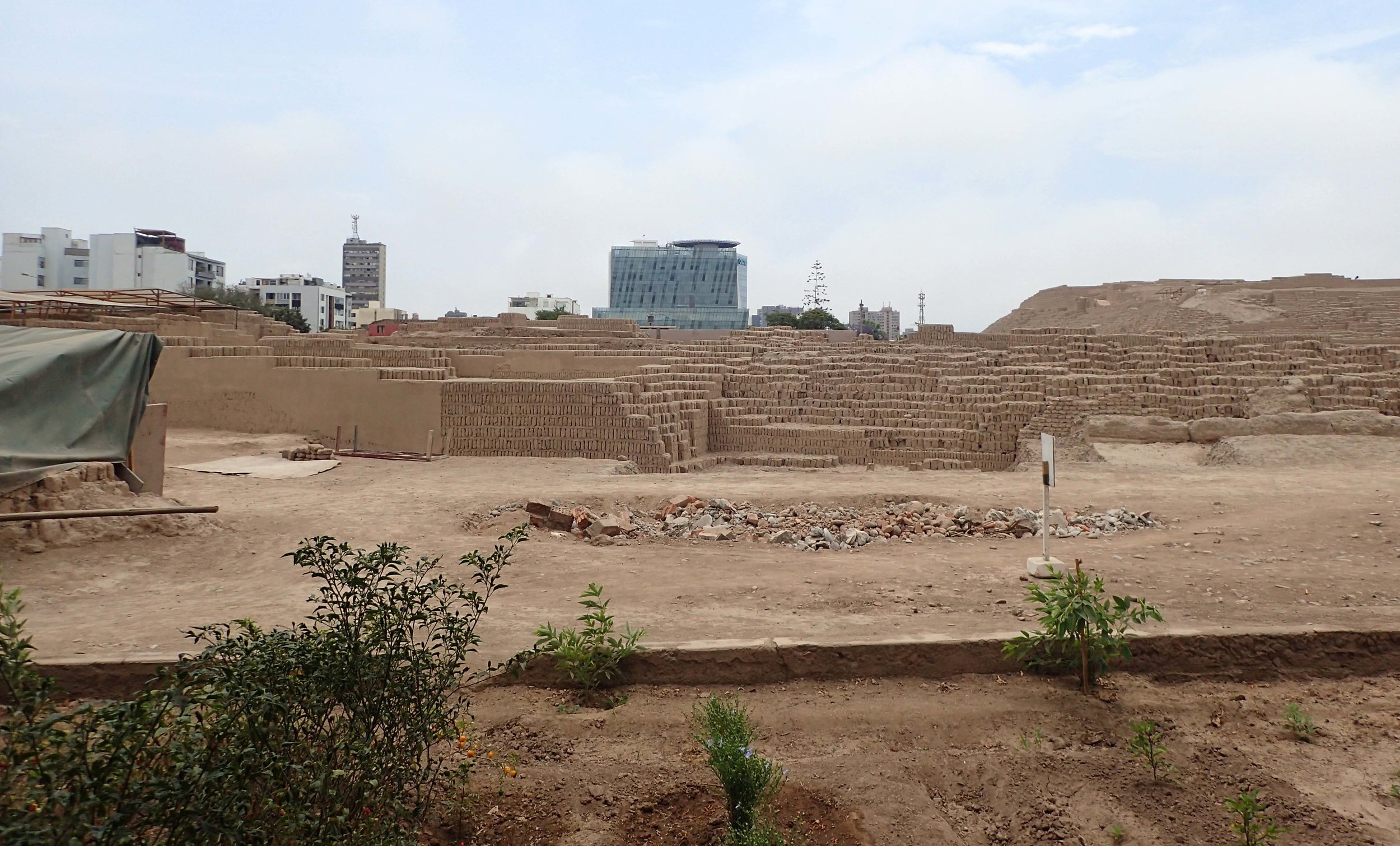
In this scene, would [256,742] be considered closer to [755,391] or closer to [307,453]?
[307,453]

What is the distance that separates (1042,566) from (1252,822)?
113 inches

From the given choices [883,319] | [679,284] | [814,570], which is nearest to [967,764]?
[814,570]

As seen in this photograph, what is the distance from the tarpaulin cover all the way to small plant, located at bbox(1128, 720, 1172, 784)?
8078mm

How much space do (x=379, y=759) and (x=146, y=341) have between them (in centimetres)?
739

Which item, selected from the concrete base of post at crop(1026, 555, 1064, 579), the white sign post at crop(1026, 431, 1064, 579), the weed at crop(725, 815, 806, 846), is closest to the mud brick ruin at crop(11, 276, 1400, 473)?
the white sign post at crop(1026, 431, 1064, 579)

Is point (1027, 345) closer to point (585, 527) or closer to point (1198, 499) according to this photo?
point (1198, 499)

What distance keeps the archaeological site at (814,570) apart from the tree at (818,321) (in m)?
40.9

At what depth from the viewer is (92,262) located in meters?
56.0

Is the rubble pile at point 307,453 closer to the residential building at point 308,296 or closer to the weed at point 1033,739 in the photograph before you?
the weed at point 1033,739

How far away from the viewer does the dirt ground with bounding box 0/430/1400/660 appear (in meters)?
5.09

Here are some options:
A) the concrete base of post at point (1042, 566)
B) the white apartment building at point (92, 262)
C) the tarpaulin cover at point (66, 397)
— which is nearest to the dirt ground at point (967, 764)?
the concrete base of post at point (1042, 566)

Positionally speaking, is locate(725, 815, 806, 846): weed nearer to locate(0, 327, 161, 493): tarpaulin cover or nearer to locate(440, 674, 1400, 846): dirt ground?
locate(440, 674, 1400, 846): dirt ground

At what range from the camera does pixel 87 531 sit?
6973mm

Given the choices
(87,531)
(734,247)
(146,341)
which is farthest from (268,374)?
(734,247)
